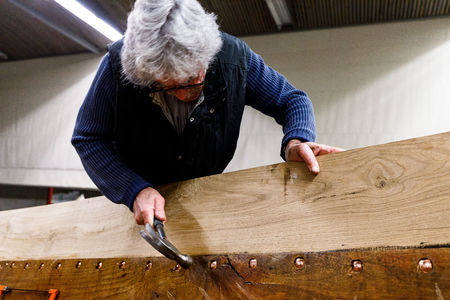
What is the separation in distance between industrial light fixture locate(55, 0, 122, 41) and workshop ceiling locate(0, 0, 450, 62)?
0.07 meters

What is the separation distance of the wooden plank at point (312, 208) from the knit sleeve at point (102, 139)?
0.17 m

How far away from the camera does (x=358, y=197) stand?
2.66 feet

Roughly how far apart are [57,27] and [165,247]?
162 inches

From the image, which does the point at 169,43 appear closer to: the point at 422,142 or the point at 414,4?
the point at 422,142

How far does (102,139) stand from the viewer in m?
1.22

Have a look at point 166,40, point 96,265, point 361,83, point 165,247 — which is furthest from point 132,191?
point 361,83

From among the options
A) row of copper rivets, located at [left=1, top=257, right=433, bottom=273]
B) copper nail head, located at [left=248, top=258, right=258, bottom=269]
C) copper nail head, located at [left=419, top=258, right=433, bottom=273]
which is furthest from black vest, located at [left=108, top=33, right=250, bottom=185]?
copper nail head, located at [left=419, top=258, right=433, bottom=273]

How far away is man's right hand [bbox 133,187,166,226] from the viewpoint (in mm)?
995

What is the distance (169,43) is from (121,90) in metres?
0.32

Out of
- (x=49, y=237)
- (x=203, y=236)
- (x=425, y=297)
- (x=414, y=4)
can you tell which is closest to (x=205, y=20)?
(x=203, y=236)

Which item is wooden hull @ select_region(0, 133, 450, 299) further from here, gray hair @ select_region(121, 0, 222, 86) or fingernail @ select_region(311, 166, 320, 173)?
gray hair @ select_region(121, 0, 222, 86)

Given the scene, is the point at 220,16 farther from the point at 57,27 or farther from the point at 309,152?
the point at 309,152

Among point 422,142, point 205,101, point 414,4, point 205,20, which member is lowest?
point 422,142

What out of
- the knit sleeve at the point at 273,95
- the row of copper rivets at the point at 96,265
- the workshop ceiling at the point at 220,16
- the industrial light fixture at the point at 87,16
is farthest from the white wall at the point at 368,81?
the row of copper rivets at the point at 96,265
